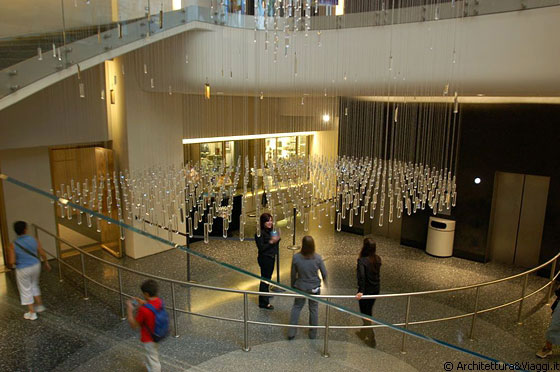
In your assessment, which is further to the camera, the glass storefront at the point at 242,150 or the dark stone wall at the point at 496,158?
the glass storefront at the point at 242,150

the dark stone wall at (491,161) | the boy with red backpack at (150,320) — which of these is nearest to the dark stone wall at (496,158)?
the dark stone wall at (491,161)

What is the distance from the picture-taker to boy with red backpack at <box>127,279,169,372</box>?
98.9 inches

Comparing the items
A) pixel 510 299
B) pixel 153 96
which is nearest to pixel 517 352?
pixel 510 299

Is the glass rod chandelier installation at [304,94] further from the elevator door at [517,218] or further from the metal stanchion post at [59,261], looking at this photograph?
the elevator door at [517,218]

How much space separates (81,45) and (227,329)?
4.01m

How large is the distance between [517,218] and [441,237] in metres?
1.36

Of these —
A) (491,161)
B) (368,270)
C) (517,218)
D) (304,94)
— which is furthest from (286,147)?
(368,270)

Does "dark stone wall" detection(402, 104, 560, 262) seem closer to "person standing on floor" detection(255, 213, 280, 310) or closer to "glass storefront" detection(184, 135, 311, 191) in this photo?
"glass storefront" detection(184, 135, 311, 191)

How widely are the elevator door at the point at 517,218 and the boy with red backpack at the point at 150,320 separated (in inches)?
276

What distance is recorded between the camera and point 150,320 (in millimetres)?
2516

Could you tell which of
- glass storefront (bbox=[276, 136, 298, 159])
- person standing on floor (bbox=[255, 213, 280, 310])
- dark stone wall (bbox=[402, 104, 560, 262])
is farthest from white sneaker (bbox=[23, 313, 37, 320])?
glass storefront (bbox=[276, 136, 298, 159])

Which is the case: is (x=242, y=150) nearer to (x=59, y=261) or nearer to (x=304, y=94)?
(x=304, y=94)

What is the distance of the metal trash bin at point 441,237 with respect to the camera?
26.8 feet

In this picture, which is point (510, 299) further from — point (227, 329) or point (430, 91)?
point (227, 329)
